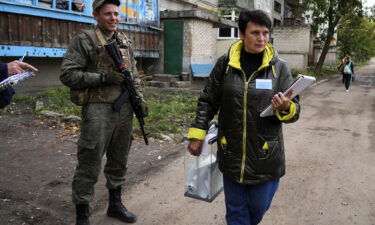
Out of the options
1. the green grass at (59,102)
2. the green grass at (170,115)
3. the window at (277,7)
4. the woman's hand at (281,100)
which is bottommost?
the green grass at (170,115)

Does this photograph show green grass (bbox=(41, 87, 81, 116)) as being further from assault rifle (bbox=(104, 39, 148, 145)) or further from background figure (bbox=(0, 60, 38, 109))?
background figure (bbox=(0, 60, 38, 109))

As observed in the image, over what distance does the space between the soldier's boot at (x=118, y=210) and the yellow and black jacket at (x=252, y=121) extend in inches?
52.9

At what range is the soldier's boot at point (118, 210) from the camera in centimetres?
344

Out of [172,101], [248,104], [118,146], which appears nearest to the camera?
[248,104]

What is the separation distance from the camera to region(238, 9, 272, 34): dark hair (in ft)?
7.77

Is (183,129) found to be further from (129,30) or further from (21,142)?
(129,30)

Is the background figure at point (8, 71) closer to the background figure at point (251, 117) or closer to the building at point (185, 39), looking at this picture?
the background figure at point (251, 117)

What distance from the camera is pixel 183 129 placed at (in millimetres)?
7074

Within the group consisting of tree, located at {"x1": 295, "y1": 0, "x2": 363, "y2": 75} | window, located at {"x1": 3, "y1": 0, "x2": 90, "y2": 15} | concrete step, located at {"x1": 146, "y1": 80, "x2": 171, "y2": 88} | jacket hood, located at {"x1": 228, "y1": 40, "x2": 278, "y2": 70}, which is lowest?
concrete step, located at {"x1": 146, "y1": 80, "x2": 171, "y2": 88}

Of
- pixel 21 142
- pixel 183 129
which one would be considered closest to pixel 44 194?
pixel 21 142

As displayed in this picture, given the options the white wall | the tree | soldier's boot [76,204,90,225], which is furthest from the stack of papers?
the white wall

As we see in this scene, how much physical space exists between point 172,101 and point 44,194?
20.5 feet

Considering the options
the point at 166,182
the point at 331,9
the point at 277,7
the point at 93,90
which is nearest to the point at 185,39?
the point at 166,182

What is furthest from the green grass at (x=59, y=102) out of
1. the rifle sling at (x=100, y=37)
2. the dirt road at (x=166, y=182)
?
the rifle sling at (x=100, y=37)
